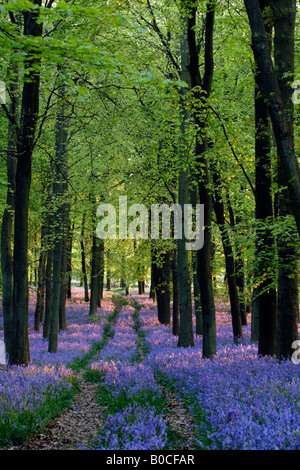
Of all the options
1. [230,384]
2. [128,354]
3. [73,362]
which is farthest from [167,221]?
[230,384]

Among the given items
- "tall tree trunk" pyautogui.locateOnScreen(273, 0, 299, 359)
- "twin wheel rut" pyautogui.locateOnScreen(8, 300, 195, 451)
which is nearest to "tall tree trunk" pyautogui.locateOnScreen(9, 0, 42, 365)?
"twin wheel rut" pyautogui.locateOnScreen(8, 300, 195, 451)

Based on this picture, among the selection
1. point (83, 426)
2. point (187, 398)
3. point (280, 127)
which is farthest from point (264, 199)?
point (83, 426)

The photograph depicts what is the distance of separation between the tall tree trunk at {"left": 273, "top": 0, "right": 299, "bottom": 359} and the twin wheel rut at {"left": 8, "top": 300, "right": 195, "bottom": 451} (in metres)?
2.76

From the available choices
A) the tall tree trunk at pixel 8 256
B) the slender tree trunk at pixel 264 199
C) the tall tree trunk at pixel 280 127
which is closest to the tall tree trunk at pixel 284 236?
the slender tree trunk at pixel 264 199

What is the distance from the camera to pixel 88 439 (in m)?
6.20

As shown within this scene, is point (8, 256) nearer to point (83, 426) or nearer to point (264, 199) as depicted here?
point (83, 426)

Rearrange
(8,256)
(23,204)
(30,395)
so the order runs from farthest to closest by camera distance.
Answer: (8,256)
(23,204)
(30,395)

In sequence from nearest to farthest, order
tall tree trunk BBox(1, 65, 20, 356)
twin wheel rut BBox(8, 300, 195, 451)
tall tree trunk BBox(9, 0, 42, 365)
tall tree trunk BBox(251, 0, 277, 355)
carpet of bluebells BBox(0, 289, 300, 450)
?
1. carpet of bluebells BBox(0, 289, 300, 450)
2. twin wheel rut BBox(8, 300, 195, 451)
3. tall tree trunk BBox(251, 0, 277, 355)
4. tall tree trunk BBox(9, 0, 42, 365)
5. tall tree trunk BBox(1, 65, 20, 356)

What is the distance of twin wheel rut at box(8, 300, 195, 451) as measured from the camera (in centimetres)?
577

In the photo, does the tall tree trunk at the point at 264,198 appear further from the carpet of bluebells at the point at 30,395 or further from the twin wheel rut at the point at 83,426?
the carpet of bluebells at the point at 30,395

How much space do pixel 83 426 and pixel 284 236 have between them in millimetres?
5729

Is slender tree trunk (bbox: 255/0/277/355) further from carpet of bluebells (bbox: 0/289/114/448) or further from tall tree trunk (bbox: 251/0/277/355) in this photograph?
carpet of bluebells (bbox: 0/289/114/448)

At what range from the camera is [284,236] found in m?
7.18
